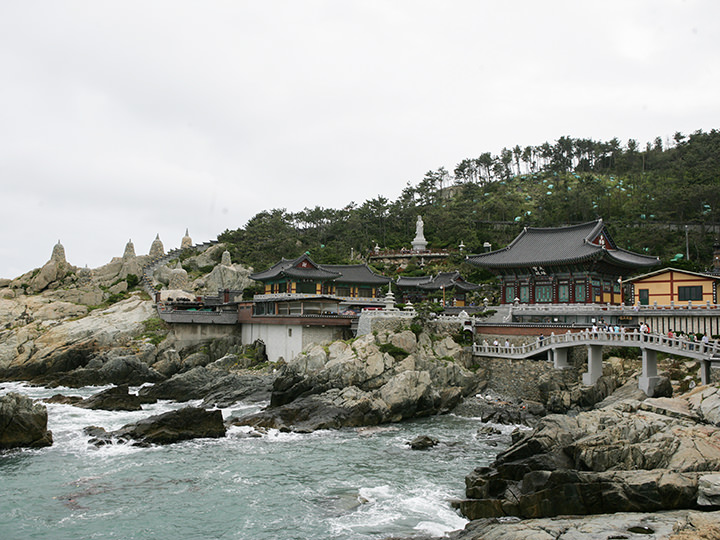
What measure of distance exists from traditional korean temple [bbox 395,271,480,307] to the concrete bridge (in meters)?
22.0

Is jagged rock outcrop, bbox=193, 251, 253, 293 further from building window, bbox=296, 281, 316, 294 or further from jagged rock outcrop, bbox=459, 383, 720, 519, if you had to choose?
jagged rock outcrop, bbox=459, 383, 720, 519

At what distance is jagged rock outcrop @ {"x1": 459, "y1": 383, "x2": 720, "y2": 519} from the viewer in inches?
679

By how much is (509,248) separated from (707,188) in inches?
1662

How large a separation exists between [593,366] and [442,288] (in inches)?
1156

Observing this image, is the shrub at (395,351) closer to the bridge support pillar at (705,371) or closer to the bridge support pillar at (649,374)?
the bridge support pillar at (649,374)

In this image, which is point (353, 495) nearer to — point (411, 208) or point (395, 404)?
point (395, 404)

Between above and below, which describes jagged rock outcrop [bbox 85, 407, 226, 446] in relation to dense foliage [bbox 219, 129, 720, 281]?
below

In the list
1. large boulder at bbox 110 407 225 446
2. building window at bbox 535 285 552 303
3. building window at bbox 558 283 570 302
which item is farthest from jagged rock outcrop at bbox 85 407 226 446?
building window at bbox 558 283 570 302

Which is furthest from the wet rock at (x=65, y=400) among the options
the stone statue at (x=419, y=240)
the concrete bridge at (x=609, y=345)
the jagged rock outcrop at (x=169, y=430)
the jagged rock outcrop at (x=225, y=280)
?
the stone statue at (x=419, y=240)

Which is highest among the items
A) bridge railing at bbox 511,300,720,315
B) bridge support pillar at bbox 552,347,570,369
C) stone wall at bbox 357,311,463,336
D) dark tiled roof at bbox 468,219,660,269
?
dark tiled roof at bbox 468,219,660,269

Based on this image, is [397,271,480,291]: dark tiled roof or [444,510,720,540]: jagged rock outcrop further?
[397,271,480,291]: dark tiled roof

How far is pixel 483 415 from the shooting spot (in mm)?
34938

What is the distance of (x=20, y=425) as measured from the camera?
28.7 meters

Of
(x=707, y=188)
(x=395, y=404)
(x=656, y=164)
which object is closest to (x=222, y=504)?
(x=395, y=404)
